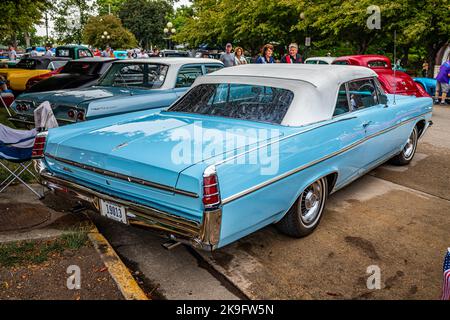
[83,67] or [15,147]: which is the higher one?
[83,67]

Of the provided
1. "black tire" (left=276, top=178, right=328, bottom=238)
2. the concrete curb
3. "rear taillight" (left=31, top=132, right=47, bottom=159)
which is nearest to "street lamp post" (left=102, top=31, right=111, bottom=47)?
"rear taillight" (left=31, top=132, right=47, bottom=159)

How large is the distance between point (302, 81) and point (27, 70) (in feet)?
36.2

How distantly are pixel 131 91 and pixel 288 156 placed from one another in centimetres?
390

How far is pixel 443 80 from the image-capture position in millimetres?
12242

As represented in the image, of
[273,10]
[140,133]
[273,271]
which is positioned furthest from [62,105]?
[273,10]

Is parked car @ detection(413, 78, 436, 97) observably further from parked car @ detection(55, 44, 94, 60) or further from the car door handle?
parked car @ detection(55, 44, 94, 60)

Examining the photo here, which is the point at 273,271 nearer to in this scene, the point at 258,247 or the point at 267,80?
the point at 258,247

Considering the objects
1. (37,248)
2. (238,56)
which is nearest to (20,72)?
(238,56)

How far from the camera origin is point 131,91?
632 centimetres

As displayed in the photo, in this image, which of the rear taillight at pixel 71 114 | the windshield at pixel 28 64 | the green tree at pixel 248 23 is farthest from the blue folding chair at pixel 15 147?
the green tree at pixel 248 23

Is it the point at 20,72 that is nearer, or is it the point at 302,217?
the point at 302,217

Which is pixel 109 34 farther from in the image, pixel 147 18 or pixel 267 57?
pixel 267 57

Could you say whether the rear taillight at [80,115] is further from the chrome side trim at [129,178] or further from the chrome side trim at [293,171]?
the chrome side trim at [293,171]

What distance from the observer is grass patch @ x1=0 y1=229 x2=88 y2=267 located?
10.4 ft
